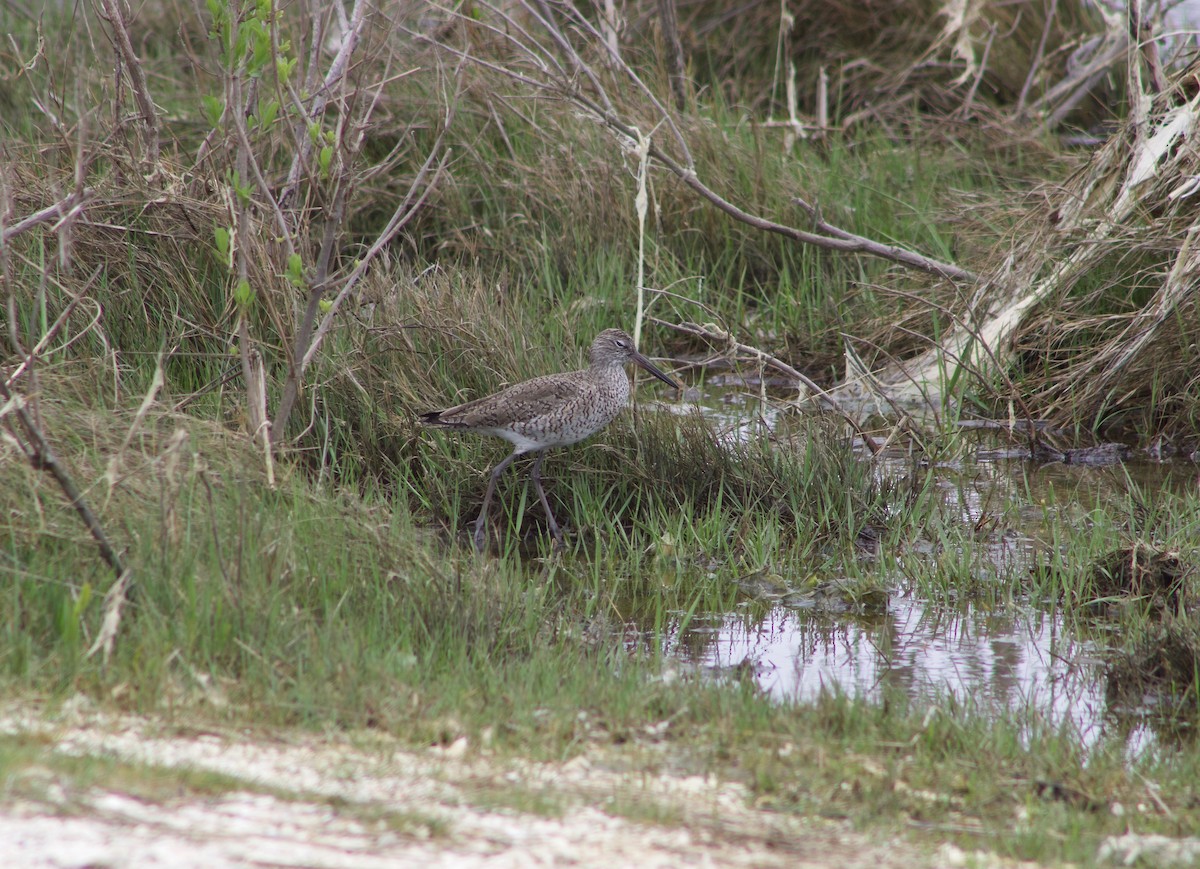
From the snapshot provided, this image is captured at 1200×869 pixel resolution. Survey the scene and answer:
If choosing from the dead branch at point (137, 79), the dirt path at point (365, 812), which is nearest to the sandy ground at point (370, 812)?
the dirt path at point (365, 812)

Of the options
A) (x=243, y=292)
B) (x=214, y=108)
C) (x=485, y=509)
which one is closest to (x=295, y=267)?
(x=243, y=292)

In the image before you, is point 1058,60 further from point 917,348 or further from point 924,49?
point 917,348

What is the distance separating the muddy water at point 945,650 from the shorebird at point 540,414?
1174 mm

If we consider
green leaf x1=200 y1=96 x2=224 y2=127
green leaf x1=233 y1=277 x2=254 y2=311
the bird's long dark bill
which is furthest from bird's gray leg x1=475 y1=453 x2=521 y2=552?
green leaf x1=200 y1=96 x2=224 y2=127

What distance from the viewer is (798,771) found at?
Result: 3.75 m

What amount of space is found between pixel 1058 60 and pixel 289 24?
20.1 ft

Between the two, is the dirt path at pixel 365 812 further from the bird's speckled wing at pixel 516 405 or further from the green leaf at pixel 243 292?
the bird's speckled wing at pixel 516 405

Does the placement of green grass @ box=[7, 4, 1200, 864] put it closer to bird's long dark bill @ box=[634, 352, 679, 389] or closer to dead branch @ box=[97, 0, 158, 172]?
dead branch @ box=[97, 0, 158, 172]

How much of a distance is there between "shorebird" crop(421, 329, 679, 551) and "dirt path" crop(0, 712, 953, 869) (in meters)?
2.62

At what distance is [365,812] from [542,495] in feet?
10.5

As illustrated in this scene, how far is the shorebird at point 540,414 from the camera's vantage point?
20.2 ft

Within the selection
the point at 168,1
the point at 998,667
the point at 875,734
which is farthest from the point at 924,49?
the point at 875,734

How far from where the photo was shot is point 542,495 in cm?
629

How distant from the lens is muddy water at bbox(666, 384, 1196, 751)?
4539mm
